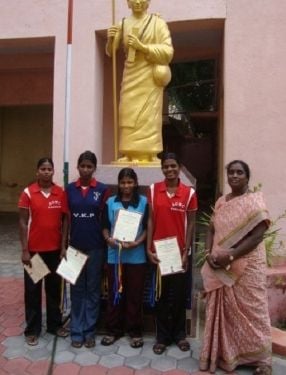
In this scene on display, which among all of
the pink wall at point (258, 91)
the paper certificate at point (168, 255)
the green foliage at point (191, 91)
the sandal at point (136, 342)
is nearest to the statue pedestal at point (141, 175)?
the paper certificate at point (168, 255)

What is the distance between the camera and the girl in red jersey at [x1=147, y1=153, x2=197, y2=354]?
3068mm

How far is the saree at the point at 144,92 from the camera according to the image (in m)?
3.67

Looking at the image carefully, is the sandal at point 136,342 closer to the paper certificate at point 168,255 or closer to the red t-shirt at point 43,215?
the paper certificate at point 168,255

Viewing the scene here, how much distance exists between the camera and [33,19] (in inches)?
235

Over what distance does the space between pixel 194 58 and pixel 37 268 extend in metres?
5.48

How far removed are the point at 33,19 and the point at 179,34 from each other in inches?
82.8

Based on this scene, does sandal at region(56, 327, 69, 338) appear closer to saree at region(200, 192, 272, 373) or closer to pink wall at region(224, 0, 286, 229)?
saree at region(200, 192, 272, 373)

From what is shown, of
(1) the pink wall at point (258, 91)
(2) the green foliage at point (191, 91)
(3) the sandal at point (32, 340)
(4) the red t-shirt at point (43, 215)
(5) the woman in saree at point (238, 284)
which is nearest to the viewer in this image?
(5) the woman in saree at point (238, 284)

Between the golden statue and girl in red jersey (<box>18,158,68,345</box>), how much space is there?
0.82 m

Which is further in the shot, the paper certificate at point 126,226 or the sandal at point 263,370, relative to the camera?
the paper certificate at point 126,226

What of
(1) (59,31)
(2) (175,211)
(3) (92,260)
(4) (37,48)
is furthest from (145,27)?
(4) (37,48)

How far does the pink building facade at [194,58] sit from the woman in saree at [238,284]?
264 centimetres

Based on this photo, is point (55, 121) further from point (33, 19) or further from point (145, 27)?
point (145, 27)

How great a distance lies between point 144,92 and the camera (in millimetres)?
3748
